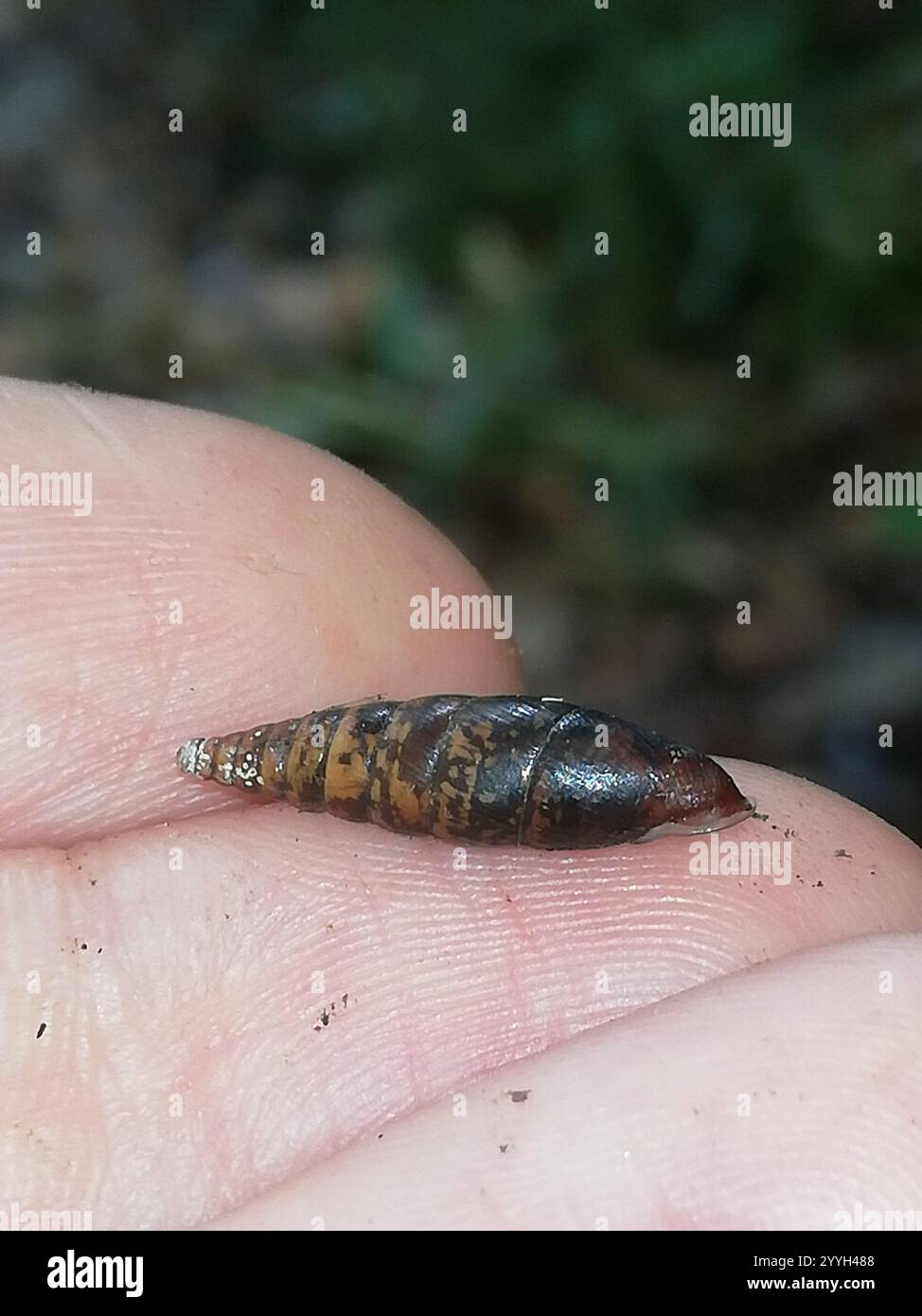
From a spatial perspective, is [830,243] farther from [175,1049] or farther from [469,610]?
[175,1049]

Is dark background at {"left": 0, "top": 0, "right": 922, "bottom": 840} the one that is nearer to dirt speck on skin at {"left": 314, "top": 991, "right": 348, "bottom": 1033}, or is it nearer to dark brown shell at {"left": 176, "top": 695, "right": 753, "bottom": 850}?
dark brown shell at {"left": 176, "top": 695, "right": 753, "bottom": 850}

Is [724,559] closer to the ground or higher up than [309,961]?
higher up

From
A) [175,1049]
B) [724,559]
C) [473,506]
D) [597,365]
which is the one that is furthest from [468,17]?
[175,1049]

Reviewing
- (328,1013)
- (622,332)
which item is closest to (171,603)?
(328,1013)

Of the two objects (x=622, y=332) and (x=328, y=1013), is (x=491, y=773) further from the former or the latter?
(x=622, y=332)

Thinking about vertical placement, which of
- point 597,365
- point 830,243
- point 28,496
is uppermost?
point 830,243

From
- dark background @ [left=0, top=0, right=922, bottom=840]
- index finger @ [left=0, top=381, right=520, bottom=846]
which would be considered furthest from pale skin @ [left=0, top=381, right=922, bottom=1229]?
dark background @ [left=0, top=0, right=922, bottom=840]
